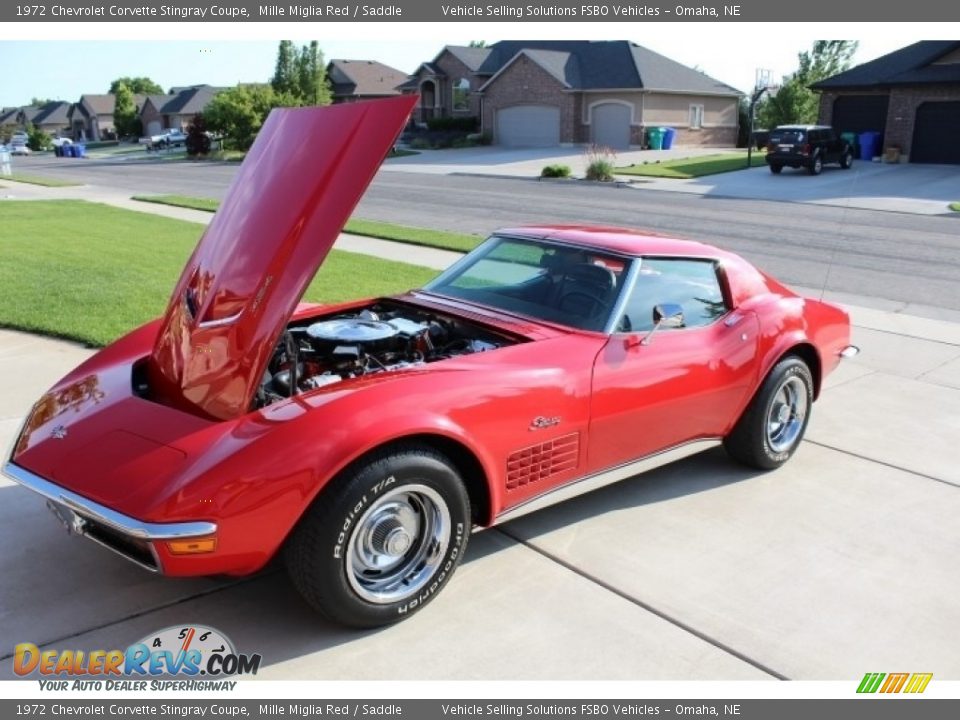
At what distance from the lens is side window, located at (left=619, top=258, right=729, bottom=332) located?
173 inches

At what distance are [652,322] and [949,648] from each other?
1932mm

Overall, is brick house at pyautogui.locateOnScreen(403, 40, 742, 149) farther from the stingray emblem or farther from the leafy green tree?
the leafy green tree

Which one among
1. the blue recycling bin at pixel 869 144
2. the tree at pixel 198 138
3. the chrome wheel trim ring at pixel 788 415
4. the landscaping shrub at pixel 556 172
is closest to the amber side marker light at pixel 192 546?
the chrome wheel trim ring at pixel 788 415

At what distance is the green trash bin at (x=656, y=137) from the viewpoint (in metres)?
43.0

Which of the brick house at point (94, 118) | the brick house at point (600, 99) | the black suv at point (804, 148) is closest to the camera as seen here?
the black suv at point (804, 148)

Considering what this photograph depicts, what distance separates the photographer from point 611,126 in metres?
44.5

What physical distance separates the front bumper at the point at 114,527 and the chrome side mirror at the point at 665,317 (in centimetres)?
231

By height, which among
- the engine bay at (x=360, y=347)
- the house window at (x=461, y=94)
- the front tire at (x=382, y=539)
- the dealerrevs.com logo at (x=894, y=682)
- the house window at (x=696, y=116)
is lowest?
the dealerrevs.com logo at (x=894, y=682)

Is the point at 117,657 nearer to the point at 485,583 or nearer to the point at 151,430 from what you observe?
the point at 151,430

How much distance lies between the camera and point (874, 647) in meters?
3.29

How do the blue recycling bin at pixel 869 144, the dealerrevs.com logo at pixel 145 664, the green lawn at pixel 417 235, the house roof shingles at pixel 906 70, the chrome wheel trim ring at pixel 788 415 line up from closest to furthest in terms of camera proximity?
the dealerrevs.com logo at pixel 145 664, the chrome wheel trim ring at pixel 788 415, the green lawn at pixel 417 235, the house roof shingles at pixel 906 70, the blue recycling bin at pixel 869 144

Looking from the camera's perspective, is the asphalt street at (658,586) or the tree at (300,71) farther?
the tree at (300,71)

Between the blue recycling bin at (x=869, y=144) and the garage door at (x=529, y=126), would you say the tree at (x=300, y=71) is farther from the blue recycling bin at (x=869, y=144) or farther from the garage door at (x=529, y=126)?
the blue recycling bin at (x=869, y=144)
